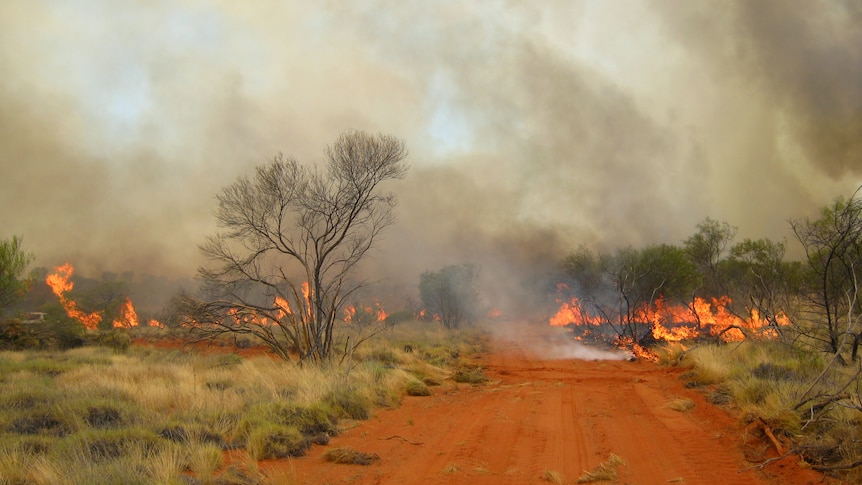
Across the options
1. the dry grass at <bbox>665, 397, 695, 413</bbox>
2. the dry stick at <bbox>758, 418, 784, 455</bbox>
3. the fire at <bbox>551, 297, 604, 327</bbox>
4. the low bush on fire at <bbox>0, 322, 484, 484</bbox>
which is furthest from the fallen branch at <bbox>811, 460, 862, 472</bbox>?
the fire at <bbox>551, 297, 604, 327</bbox>

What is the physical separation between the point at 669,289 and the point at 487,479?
27.6 metres

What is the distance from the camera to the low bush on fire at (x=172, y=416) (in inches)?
238

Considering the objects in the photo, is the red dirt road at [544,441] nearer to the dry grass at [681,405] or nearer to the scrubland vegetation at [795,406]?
the dry grass at [681,405]

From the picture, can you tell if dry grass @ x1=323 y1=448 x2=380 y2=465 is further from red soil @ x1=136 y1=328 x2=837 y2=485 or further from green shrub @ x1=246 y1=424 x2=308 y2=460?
green shrub @ x1=246 y1=424 x2=308 y2=460

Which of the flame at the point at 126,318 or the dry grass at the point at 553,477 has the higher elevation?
the flame at the point at 126,318

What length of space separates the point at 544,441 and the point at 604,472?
187 cm

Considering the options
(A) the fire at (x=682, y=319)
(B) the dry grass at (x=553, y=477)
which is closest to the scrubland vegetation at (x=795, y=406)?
(B) the dry grass at (x=553, y=477)

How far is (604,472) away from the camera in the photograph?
659cm

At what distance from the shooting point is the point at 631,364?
20.8 meters

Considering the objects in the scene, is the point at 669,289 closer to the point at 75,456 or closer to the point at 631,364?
the point at 631,364

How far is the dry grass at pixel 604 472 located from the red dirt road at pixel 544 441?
0.36 feet

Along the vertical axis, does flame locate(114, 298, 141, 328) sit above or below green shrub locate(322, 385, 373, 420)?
above

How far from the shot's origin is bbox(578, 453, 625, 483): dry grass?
6398mm

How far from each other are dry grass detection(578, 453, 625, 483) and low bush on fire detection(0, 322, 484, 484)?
13.5 ft
